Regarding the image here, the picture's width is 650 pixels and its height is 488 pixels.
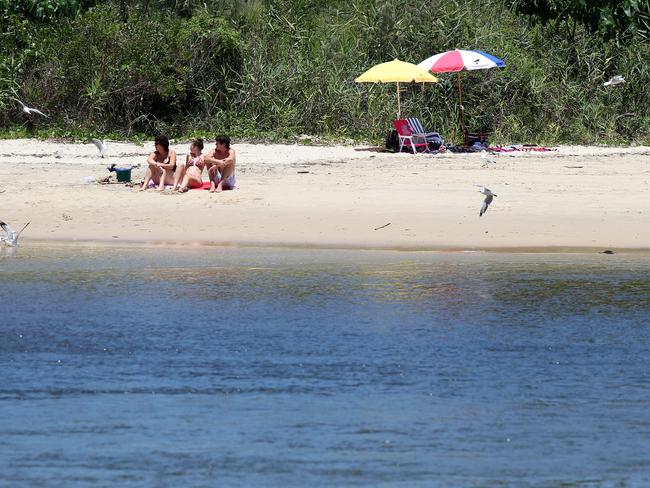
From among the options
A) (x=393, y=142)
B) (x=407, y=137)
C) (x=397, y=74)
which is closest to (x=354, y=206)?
(x=407, y=137)

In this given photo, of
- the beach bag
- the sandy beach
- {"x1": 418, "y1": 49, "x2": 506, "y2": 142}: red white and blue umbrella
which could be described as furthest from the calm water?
{"x1": 418, "y1": 49, "x2": 506, "y2": 142}: red white and blue umbrella

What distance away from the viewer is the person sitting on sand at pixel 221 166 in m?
15.5

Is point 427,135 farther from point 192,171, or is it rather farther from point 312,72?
point 192,171

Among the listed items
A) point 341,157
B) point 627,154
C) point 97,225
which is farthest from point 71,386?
point 627,154

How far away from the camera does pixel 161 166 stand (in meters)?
15.6

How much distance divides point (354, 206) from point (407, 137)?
209 inches

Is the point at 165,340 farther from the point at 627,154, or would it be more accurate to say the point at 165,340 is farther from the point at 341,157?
the point at 627,154

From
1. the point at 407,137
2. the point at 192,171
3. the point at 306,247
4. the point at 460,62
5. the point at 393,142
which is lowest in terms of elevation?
the point at 306,247

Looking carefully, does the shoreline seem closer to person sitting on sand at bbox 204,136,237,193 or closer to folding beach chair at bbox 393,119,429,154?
person sitting on sand at bbox 204,136,237,193

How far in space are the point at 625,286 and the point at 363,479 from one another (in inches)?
224

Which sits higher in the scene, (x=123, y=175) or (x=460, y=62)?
(x=460, y=62)

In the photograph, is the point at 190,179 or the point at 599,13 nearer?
the point at 190,179

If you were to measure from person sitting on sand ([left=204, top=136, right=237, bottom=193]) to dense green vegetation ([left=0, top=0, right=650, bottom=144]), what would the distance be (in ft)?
18.7

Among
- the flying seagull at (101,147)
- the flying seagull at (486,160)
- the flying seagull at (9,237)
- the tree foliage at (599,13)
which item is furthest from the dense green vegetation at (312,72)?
the flying seagull at (9,237)
